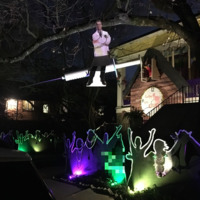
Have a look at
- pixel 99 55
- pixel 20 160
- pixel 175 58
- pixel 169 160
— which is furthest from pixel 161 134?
pixel 20 160

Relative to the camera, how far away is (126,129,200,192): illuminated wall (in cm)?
753

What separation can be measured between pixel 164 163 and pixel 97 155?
3.84 meters

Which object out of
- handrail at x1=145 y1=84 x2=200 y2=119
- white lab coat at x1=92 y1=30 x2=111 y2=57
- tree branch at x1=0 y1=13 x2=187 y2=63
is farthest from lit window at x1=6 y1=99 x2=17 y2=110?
white lab coat at x1=92 y1=30 x2=111 y2=57

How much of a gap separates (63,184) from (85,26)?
643 centimetres

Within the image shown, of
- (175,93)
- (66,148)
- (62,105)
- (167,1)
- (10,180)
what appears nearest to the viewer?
(10,180)

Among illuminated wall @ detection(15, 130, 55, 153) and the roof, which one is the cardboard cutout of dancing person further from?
illuminated wall @ detection(15, 130, 55, 153)

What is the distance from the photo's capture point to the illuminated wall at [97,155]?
32.7ft

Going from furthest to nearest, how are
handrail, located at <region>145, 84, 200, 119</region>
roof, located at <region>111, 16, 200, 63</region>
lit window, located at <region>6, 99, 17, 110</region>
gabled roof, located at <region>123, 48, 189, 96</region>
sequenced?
lit window, located at <region>6, 99, 17, 110</region>, roof, located at <region>111, 16, 200, 63</region>, gabled roof, located at <region>123, 48, 189, 96</region>, handrail, located at <region>145, 84, 200, 119</region>

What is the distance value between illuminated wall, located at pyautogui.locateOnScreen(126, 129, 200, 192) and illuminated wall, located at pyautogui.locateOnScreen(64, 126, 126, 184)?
0.78m

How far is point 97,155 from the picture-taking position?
11.4m

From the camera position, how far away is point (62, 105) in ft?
79.3

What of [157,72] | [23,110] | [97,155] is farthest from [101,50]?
[23,110]

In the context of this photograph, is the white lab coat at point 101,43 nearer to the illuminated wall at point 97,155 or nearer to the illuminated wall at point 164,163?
the illuminated wall at point 164,163

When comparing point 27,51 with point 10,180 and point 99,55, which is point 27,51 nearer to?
point 99,55
